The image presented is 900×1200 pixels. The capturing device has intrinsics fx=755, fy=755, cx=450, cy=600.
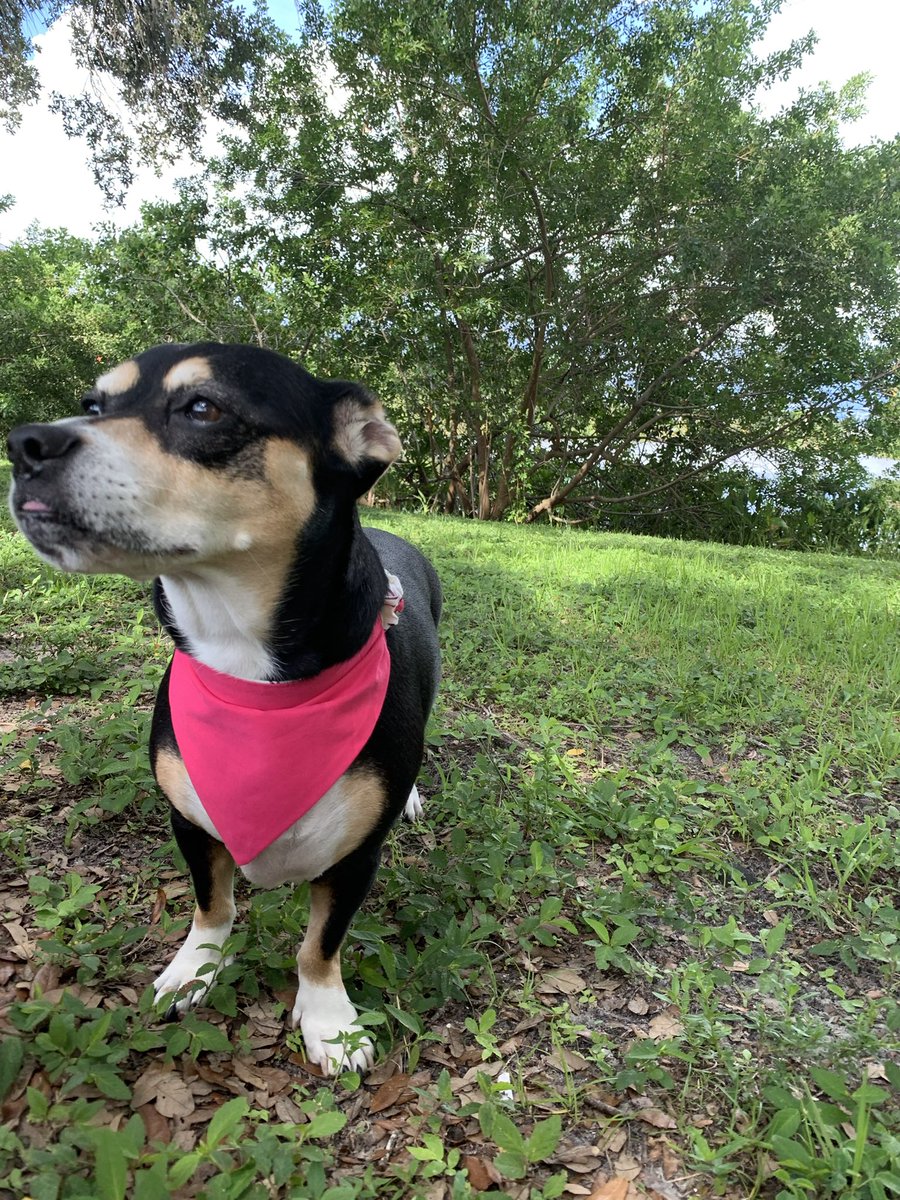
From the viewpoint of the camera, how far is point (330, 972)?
1.98m

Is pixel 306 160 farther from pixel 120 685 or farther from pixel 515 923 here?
pixel 515 923

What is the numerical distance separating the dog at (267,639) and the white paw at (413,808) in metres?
0.87

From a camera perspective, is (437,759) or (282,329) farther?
(282,329)

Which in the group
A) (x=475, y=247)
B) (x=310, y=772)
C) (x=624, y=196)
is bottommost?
(x=310, y=772)

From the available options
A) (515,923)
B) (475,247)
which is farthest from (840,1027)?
(475,247)

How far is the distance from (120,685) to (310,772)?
2054 millimetres

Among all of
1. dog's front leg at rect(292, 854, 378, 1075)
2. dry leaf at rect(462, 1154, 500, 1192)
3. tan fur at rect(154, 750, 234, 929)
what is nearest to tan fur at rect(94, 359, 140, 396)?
tan fur at rect(154, 750, 234, 929)

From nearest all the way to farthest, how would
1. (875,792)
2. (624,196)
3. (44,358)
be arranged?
(875,792)
(624,196)
(44,358)

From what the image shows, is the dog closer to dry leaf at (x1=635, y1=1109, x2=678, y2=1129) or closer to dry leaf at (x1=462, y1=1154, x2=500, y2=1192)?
dry leaf at (x1=462, y1=1154, x2=500, y2=1192)

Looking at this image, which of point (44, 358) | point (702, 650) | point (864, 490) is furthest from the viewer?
point (44, 358)

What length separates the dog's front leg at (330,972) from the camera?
1.87 meters

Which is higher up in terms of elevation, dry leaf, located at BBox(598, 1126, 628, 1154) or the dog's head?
the dog's head

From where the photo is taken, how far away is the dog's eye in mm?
1798

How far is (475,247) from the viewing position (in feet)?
38.4
